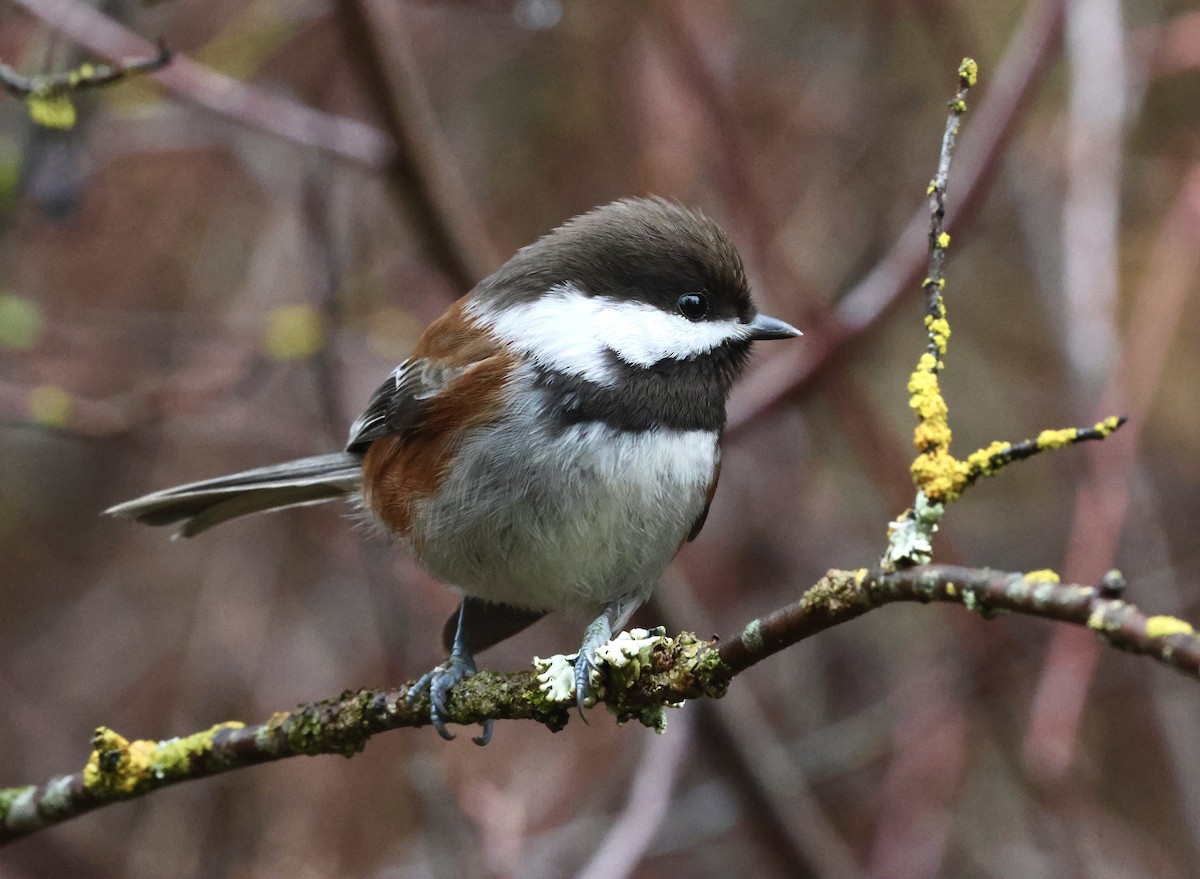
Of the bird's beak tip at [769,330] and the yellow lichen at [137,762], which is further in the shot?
the bird's beak tip at [769,330]

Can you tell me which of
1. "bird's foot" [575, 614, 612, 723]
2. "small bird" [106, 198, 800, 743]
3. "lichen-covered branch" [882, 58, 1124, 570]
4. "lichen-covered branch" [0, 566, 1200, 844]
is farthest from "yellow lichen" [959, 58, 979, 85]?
"small bird" [106, 198, 800, 743]

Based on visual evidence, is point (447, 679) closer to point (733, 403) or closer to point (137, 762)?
point (137, 762)

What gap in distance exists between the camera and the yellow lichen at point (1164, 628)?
3.20ft

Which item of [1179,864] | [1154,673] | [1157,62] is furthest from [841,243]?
[1179,864]

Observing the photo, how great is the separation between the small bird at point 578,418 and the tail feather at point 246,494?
0.25 ft

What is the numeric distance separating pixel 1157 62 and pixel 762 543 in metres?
2.52

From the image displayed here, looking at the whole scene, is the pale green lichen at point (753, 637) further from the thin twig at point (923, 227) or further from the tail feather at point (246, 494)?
the thin twig at point (923, 227)

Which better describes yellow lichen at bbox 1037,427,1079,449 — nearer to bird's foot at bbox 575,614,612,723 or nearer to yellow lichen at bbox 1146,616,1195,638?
yellow lichen at bbox 1146,616,1195,638

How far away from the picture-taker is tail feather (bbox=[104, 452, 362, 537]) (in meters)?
2.96

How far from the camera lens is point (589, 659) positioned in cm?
209

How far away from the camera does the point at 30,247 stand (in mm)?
5262

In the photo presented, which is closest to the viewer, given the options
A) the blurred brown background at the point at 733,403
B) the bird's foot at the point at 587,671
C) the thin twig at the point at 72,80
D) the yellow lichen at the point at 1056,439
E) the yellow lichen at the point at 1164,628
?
the yellow lichen at the point at 1164,628

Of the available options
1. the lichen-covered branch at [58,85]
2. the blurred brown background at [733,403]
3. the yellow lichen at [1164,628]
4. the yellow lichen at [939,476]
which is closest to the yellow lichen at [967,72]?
the yellow lichen at [939,476]

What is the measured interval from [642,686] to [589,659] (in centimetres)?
37
